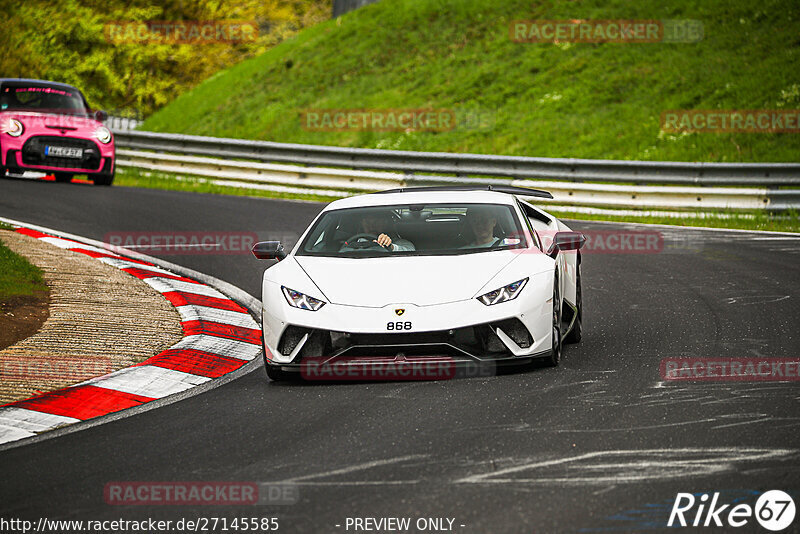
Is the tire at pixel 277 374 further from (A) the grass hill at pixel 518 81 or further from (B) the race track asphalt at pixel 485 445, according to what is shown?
(A) the grass hill at pixel 518 81

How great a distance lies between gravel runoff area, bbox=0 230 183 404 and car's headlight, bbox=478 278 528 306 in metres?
2.49

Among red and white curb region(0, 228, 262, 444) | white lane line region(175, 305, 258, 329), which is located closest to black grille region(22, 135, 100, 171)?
red and white curb region(0, 228, 262, 444)

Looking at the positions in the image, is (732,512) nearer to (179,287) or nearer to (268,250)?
(268,250)

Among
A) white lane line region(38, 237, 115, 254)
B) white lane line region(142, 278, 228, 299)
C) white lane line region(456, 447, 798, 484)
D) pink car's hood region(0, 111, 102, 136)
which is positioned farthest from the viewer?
pink car's hood region(0, 111, 102, 136)

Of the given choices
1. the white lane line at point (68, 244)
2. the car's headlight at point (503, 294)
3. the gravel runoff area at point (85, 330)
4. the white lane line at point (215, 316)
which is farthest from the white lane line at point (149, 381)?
the white lane line at point (68, 244)

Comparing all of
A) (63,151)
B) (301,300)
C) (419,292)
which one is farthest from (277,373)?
(63,151)

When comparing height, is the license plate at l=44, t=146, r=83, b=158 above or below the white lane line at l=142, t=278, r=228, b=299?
above

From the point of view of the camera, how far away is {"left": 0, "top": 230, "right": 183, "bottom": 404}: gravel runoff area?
23.4ft

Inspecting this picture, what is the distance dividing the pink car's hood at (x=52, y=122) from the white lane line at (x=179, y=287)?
945cm

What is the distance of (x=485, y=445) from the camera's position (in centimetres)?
520

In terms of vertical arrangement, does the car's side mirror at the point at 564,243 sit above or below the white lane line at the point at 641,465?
above

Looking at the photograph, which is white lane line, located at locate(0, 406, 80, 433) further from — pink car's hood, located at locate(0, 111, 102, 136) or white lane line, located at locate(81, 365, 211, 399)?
pink car's hood, located at locate(0, 111, 102, 136)

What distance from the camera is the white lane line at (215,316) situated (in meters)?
9.16

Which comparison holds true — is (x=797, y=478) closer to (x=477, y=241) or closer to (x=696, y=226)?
(x=477, y=241)
